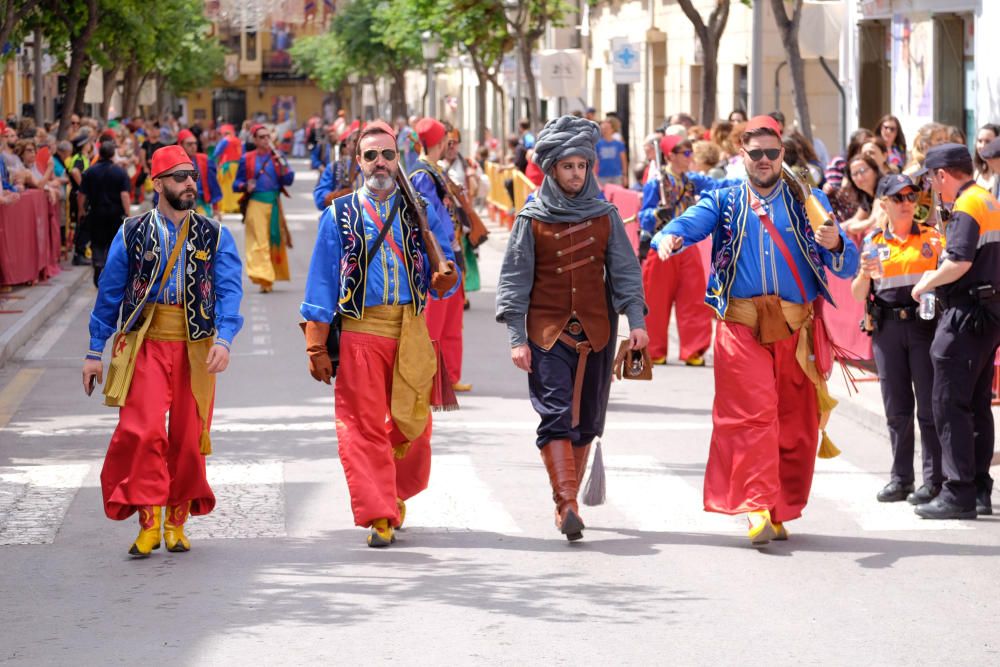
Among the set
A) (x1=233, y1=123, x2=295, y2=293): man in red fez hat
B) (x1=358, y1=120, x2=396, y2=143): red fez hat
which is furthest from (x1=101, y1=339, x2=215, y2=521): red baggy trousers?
(x1=233, y1=123, x2=295, y2=293): man in red fez hat

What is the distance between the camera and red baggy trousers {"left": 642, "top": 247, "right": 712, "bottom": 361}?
614 inches

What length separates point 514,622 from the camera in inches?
280

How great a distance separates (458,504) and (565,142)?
6.90 feet

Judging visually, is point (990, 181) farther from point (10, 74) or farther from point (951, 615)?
point (10, 74)

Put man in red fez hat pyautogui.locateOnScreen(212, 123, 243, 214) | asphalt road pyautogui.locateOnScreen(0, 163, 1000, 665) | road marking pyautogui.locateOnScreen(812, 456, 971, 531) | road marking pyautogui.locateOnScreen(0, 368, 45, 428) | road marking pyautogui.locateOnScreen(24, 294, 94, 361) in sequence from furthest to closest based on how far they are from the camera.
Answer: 1. man in red fez hat pyautogui.locateOnScreen(212, 123, 243, 214)
2. road marking pyautogui.locateOnScreen(24, 294, 94, 361)
3. road marking pyautogui.locateOnScreen(0, 368, 45, 428)
4. road marking pyautogui.locateOnScreen(812, 456, 971, 531)
5. asphalt road pyautogui.locateOnScreen(0, 163, 1000, 665)

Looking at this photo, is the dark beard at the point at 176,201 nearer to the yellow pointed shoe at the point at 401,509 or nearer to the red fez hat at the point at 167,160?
the red fez hat at the point at 167,160

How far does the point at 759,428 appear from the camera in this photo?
27.8 feet

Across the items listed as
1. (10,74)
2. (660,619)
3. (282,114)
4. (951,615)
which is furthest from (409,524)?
(282,114)

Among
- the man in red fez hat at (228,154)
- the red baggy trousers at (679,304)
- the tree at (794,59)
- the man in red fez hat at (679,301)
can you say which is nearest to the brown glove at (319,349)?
→ the man in red fez hat at (679,301)

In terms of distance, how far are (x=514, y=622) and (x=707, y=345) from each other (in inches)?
345

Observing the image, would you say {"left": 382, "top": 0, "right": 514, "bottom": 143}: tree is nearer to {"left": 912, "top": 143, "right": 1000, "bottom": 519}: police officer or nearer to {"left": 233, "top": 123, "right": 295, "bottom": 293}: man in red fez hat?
{"left": 233, "top": 123, "right": 295, "bottom": 293}: man in red fez hat

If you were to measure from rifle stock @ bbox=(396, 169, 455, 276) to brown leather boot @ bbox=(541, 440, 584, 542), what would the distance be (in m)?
0.90

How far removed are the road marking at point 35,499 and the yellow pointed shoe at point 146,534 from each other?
1.97ft

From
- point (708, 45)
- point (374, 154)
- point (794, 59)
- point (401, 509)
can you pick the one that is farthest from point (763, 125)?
point (708, 45)
